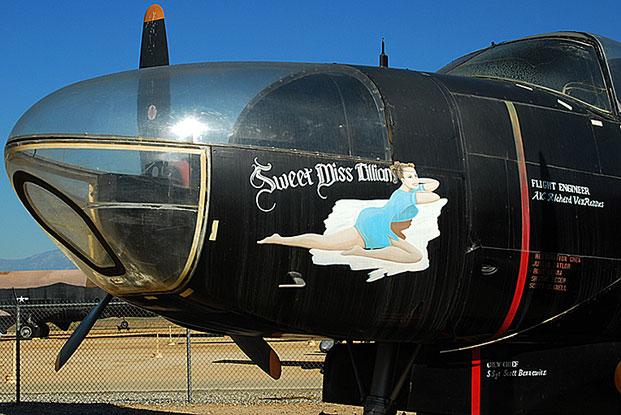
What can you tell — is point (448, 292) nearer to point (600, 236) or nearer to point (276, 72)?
point (600, 236)

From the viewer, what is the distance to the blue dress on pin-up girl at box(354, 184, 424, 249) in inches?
208

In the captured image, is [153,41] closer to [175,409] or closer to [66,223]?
[66,223]

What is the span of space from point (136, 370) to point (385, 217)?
706 inches

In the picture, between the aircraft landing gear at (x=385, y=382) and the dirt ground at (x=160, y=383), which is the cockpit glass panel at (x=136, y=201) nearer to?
the aircraft landing gear at (x=385, y=382)

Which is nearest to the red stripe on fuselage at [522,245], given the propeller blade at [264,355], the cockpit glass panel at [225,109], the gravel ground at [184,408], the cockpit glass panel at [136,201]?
the cockpit glass panel at [225,109]

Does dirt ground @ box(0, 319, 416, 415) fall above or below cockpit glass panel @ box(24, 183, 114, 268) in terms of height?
below

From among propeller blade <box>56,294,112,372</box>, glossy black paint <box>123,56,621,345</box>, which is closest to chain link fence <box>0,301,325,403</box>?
propeller blade <box>56,294,112,372</box>

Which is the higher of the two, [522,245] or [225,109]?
[225,109]

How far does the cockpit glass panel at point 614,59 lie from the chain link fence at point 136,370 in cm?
474

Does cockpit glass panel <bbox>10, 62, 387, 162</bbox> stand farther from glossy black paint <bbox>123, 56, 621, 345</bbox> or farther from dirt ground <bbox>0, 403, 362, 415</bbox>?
dirt ground <bbox>0, 403, 362, 415</bbox>

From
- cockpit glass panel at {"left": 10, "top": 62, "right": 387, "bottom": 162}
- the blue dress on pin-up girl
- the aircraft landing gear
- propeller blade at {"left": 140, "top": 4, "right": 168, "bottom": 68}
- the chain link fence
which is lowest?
the chain link fence

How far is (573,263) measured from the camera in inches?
235

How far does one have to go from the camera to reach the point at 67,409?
13.0 metres

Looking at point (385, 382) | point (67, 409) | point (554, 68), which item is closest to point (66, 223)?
point (385, 382)
